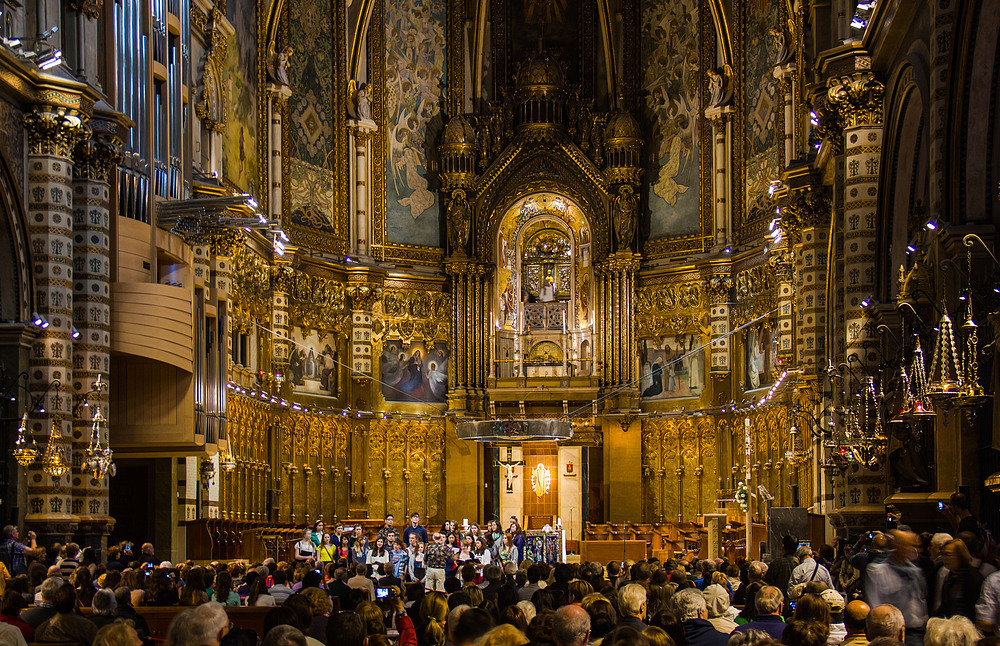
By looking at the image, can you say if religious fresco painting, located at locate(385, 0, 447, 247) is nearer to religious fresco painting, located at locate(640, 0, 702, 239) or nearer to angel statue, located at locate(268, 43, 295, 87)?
angel statue, located at locate(268, 43, 295, 87)

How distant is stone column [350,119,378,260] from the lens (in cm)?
3969

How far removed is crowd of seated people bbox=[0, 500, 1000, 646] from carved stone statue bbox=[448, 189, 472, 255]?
81.6 ft

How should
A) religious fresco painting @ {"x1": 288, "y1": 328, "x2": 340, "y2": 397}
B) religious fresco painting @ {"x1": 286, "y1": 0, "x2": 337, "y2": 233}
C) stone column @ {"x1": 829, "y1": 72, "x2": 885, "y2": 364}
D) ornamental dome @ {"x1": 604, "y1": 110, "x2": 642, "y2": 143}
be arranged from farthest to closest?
ornamental dome @ {"x1": 604, "y1": 110, "x2": 642, "y2": 143} → religious fresco painting @ {"x1": 286, "y1": 0, "x2": 337, "y2": 233} → religious fresco painting @ {"x1": 288, "y1": 328, "x2": 340, "y2": 397} → stone column @ {"x1": 829, "y1": 72, "x2": 885, "y2": 364}

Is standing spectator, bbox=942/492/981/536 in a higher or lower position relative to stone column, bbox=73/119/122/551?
lower

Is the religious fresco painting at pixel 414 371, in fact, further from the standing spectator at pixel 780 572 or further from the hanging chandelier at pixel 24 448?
the standing spectator at pixel 780 572

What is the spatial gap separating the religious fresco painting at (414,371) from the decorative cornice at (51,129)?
788 inches

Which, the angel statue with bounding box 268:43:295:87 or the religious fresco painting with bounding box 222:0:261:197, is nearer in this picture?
the religious fresco painting with bounding box 222:0:261:197

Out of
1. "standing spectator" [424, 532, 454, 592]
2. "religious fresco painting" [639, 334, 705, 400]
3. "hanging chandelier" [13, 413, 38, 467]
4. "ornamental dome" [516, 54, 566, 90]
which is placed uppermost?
"ornamental dome" [516, 54, 566, 90]

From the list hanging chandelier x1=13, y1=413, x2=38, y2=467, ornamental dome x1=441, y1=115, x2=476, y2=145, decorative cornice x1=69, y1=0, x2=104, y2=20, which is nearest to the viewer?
hanging chandelier x1=13, y1=413, x2=38, y2=467

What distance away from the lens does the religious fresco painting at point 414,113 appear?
40938mm

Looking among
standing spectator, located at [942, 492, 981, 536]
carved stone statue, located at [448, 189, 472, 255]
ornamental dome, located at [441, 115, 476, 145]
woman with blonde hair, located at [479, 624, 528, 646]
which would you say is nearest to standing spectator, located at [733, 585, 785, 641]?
standing spectator, located at [942, 492, 981, 536]

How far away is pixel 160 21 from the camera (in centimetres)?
2564

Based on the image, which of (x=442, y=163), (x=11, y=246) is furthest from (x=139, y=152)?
(x=442, y=163)

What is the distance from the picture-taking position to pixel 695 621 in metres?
9.16
